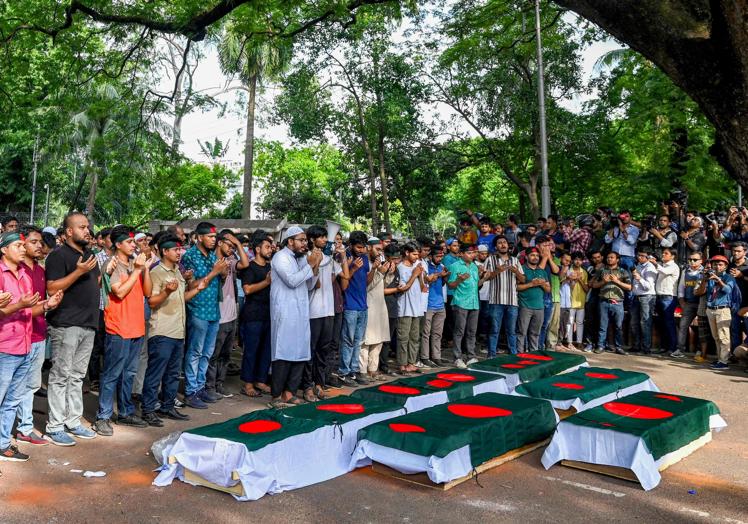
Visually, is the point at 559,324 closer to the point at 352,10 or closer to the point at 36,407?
the point at 352,10

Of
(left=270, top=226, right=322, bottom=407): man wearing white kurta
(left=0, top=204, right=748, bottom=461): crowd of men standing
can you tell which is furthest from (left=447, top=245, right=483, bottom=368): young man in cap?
(left=270, top=226, right=322, bottom=407): man wearing white kurta

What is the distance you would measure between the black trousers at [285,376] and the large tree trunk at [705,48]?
16.2 feet

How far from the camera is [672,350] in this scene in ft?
39.5

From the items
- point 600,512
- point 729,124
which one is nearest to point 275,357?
point 600,512

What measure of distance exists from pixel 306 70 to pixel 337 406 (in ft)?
64.2

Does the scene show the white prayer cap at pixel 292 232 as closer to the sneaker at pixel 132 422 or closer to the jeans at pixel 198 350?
the jeans at pixel 198 350

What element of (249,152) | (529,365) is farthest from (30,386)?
(249,152)

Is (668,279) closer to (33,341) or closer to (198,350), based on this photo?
(198,350)

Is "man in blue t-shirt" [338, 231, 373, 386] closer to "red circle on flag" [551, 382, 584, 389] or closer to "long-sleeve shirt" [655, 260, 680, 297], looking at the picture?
"red circle on flag" [551, 382, 584, 389]

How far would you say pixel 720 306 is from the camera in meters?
10.9

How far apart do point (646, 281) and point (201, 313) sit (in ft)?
28.6

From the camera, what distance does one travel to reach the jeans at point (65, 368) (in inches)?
229

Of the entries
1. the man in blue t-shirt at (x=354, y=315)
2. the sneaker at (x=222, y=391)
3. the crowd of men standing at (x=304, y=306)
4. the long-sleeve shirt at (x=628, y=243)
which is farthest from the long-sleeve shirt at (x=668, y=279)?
the sneaker at (x=222, y=391)

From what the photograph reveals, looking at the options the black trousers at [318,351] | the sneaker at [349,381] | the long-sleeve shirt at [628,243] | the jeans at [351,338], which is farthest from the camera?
the long-sleeve shirt at [628,243]
